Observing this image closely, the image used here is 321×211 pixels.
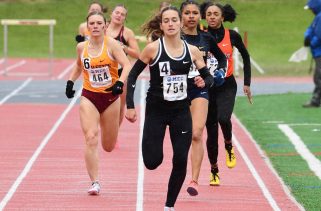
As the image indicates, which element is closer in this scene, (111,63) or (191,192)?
(191,192)

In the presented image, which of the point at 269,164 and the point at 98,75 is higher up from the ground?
the point at 98,75

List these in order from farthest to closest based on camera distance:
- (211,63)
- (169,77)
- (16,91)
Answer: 1. (16,91)
2. (211,63)
3. (169,77)

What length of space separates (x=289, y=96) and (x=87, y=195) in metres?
16.4

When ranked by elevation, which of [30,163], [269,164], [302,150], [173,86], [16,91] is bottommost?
[16,91]

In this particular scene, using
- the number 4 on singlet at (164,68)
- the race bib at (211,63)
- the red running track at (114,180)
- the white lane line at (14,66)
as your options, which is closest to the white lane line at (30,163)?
the red running track at (114,180)

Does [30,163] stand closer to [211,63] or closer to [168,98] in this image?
[211,63]

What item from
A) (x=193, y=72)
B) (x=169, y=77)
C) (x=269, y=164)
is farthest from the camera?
(x=269, y=164)

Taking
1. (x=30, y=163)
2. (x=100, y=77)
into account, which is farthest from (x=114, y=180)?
(x=30, y=163)

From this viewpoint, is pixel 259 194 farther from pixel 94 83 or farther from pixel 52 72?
pixel 52 72

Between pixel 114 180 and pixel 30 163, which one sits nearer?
pixel 114 180

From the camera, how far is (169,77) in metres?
10.7

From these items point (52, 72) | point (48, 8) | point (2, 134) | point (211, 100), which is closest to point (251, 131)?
point (2, 134)

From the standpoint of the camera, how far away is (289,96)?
28266 millimetres

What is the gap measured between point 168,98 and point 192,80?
4.21 feet
